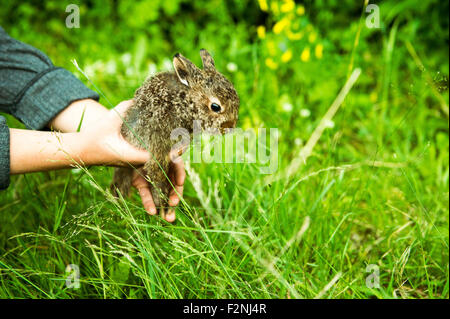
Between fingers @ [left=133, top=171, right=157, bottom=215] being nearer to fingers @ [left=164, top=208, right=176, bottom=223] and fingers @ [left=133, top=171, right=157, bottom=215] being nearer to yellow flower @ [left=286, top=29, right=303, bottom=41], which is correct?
fingers @ [left=164, top=208, right=176, bottom=223]

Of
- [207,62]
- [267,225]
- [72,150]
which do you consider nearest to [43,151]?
[72,150]

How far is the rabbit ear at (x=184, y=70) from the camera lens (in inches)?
67.3

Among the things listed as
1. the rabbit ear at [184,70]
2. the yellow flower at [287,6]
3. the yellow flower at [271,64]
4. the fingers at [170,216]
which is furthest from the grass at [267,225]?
the yellow flower at [287,6]

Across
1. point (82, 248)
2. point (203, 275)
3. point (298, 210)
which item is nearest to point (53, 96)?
point (82, 248)

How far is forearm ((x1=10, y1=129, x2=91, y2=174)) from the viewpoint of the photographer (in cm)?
165

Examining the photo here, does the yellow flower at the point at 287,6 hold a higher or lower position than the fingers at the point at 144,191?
higher

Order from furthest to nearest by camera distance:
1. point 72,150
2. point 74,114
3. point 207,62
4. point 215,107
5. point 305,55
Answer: point 305,55 → point 74,114 → point 207,62 → point 215,107 → point 72,150

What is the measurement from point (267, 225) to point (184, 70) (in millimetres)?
745

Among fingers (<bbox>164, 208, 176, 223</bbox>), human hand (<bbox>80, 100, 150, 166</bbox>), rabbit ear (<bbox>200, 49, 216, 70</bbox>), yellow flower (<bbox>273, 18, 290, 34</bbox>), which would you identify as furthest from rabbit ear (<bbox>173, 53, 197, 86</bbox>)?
yellow flower (<bbox>273, 18, 290, 34</bbox>)

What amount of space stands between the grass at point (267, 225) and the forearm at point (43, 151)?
139 millimetres

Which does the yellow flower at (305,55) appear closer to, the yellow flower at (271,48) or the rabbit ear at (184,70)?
the yellow flower at (271,48)

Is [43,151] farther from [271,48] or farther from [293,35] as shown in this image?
[293,35]

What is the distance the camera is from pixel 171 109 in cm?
170

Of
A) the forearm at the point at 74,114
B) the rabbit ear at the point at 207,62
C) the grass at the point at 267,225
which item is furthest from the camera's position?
the forearm at the point at 74,114
